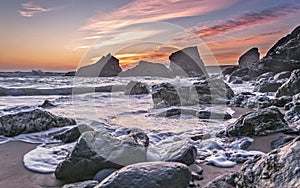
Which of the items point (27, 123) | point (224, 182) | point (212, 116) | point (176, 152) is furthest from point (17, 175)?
point (212, 116)

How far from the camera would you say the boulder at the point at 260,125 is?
534cm

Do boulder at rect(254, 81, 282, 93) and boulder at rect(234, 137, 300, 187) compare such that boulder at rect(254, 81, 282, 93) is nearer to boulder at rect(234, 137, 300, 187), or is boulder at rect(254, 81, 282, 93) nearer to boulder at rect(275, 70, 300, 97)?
boulder at rect(275, 70, 300, 97)

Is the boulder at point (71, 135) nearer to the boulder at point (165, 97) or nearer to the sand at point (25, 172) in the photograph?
the sand at point (25, 172)

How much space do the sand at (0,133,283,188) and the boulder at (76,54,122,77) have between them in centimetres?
2345

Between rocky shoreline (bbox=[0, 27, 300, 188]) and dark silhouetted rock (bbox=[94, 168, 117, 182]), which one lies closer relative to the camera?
rocky shoreline (bbox=[0, 27, 300, 188])

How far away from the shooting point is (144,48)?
337 inches

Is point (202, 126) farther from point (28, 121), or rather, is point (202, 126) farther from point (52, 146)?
point (28, 121)

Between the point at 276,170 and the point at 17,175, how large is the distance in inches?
120

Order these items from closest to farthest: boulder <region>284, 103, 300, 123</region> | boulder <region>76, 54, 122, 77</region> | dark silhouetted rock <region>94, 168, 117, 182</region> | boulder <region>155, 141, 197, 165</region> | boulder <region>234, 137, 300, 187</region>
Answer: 1. boulder <region>234, 137, 300, 187</region>
2. dark silhouetted rock <region>94, 168, 117, 182</region>
3. boulder <region>155, 141, 197, 165</region>
4. boulder <region>284, 103, 300, 123</region>
5. boulder <region>76, 54, 122, 77</region>

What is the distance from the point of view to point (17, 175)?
12.3 ft

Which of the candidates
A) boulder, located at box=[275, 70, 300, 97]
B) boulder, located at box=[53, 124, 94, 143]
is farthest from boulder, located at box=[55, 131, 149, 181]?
boulder, located at box=[275, 70, 300, 97]

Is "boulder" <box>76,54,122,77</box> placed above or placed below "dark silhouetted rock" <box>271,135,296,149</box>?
above

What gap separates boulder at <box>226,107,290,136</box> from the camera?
17.5ft

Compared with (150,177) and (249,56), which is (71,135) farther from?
(249,56)
